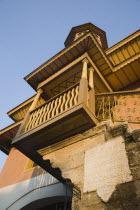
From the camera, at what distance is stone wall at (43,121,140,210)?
2.59 m

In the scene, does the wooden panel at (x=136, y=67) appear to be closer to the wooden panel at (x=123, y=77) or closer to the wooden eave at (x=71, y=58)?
the wooden panel at (x=123, y=77)

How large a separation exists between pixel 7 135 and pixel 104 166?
783 cm

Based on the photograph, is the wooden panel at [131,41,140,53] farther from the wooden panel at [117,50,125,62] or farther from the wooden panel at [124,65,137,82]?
the wooden panel at [124,65,137,82]

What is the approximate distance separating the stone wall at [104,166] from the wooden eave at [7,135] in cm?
579

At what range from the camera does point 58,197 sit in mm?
5750

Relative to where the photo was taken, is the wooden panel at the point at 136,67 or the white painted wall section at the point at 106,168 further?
the wooden panel at the point at 136,67

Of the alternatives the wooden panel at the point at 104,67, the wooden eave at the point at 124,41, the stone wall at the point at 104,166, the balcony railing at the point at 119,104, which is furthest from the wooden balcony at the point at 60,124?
the wooden eave at the point at 124,41

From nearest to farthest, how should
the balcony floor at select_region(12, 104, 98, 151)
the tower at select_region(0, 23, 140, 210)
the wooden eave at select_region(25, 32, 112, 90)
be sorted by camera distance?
the tower at select_region(0, 23, 140, 210)
the balcony floor at select_region(12, 104, 98, 151)
the wooden eave at select_region(25, 32, 112, 90)

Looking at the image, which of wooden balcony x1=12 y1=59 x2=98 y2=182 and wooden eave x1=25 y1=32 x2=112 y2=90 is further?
wooden eave x1=25 y1=32 x2=112 y2=90

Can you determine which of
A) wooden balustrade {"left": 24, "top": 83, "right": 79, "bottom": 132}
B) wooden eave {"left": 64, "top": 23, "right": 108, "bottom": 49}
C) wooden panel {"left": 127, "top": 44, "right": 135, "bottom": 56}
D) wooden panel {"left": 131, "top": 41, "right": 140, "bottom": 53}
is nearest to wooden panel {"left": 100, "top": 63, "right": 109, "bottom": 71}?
wooden panel {"left": 127, "top": 44, "right": 135, "bottom": 56}

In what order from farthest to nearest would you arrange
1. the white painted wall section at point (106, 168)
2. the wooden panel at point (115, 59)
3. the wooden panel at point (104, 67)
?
the wooden panel at point (115, 59) → the wooden panel at point (104, 67) → the white painted wall section at point (106, 168)

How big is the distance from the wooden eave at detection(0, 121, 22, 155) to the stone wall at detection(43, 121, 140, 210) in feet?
19.0

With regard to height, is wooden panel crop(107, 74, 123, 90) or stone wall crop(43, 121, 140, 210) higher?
stone wall crop(43, 121, 140, 210)

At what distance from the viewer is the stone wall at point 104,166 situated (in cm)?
259
